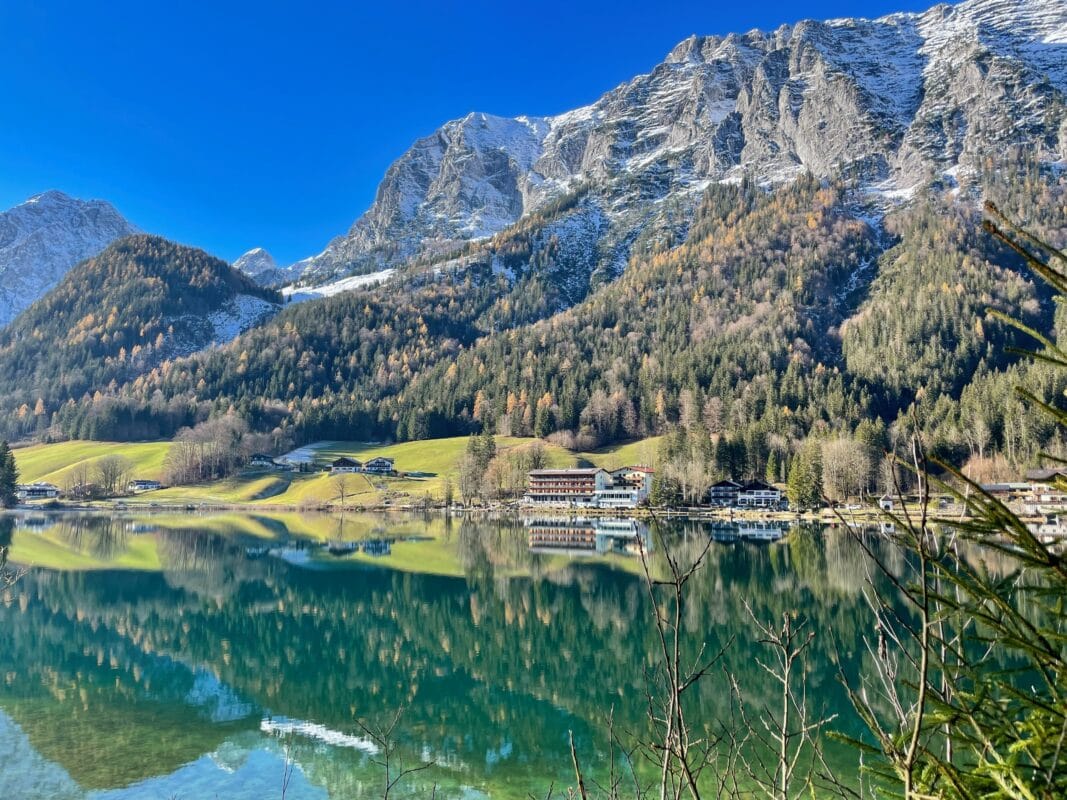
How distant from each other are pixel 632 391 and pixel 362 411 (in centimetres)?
6192

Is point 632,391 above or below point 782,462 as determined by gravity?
above

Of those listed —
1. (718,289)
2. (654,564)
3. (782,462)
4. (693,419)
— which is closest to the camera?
(654,564)

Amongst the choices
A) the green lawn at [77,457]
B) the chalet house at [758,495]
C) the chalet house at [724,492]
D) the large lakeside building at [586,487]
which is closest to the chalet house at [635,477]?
the large lakeside building at [586,487]

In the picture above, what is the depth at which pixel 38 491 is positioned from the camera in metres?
112

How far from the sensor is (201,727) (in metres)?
19.4

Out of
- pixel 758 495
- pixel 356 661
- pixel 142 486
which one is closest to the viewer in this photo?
pixel 356 661

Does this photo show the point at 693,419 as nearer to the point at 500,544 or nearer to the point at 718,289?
the point at 718,289

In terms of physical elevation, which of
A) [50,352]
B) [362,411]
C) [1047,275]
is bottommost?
[1047,275]

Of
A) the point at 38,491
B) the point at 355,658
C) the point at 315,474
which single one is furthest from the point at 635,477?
the point at 38,491

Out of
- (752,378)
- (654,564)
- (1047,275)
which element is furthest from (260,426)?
(1047,275)

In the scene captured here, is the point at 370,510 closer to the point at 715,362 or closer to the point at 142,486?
the point at 142,486

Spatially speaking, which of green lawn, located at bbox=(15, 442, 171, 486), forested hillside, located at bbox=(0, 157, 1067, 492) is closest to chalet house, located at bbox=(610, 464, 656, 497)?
forested hillside, located at bbox=(0, 157, 1067, 492)

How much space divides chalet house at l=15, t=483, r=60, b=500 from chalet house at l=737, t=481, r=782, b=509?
359 ft

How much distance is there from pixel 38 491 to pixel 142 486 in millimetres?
15031
